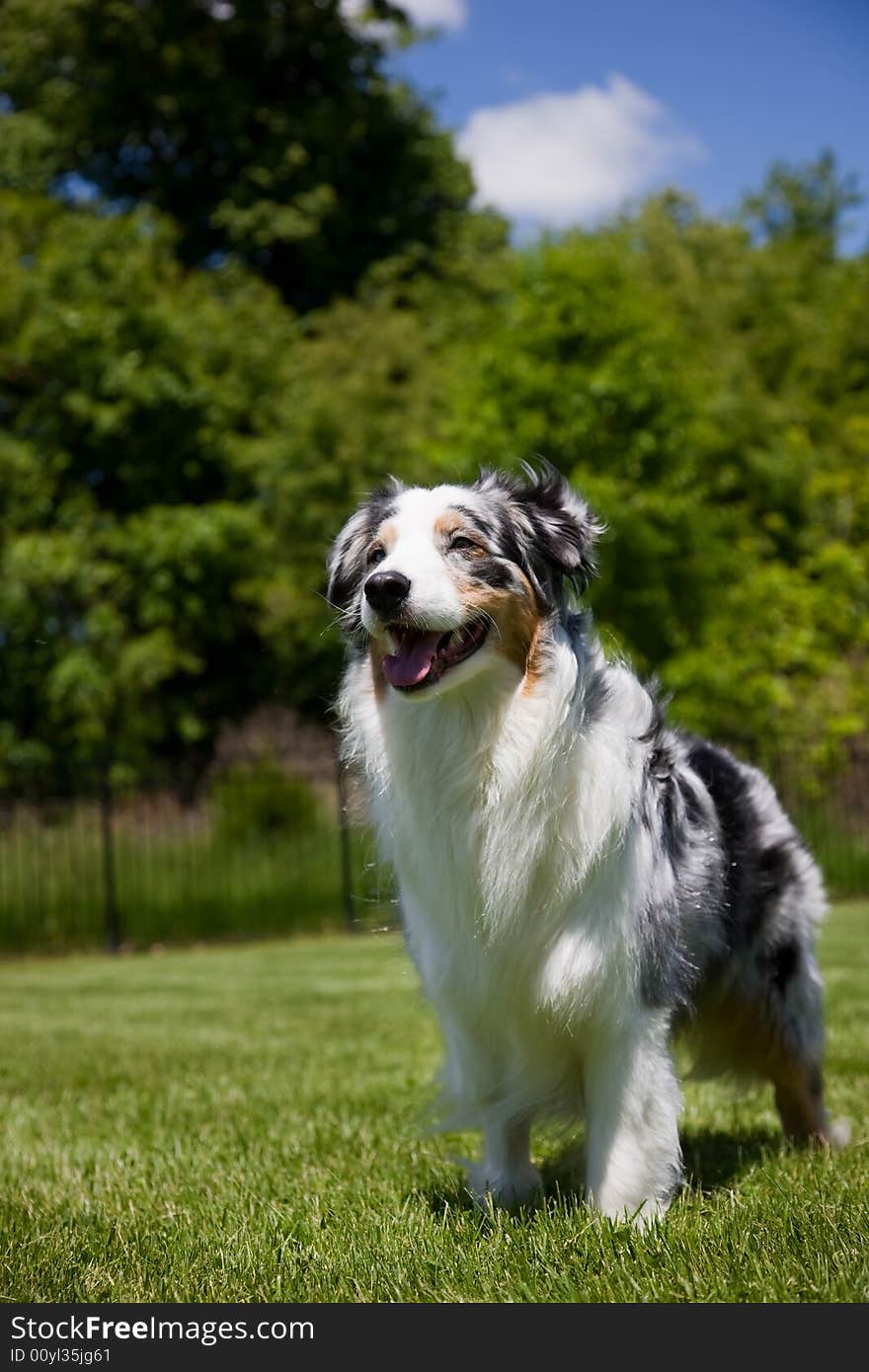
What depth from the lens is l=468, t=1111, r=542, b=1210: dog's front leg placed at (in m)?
3.74

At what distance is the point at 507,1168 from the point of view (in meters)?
3.81

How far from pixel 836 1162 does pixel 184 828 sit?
12.9 metres

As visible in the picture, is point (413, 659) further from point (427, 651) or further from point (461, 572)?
point (461, 572)

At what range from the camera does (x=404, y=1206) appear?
3.73 meters

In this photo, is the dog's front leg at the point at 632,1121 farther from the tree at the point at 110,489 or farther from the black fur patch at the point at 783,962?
the tree at the point at 110,489

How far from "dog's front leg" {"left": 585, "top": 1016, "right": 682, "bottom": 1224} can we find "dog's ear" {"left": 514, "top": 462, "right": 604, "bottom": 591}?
125 centimetres

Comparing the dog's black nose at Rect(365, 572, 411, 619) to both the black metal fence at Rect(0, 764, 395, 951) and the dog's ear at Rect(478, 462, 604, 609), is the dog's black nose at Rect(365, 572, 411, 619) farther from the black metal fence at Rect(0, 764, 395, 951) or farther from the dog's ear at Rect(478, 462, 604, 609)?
the black metal fence at Rect(0, 764, 395, 951)

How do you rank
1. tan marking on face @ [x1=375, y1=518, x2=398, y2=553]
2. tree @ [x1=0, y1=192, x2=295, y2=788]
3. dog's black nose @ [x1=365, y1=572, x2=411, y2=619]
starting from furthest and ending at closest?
tree @ [x1=0, y1=192, x2=295, y2=788]
tan marking on face @ [x1=375, y1=518, x2=398, y2=553]
dog's black nose @ [x1=365, y1=572, x2=411, y2=619]

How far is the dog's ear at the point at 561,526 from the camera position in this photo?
11.7ft

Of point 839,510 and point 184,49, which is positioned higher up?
point 184,49

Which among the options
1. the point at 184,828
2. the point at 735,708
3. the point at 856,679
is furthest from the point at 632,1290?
the point at 856,679

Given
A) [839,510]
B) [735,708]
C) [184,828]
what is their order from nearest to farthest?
[184,828] < [735,708] < [839,510]

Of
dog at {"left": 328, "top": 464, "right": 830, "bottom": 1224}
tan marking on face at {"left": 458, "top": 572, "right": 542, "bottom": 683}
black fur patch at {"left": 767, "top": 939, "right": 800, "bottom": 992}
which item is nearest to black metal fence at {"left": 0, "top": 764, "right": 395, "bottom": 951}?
black fur patch at {"left": 767, "top": 939, "right": 800, "bottom": 992}

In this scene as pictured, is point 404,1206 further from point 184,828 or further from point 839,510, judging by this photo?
point 839,510
